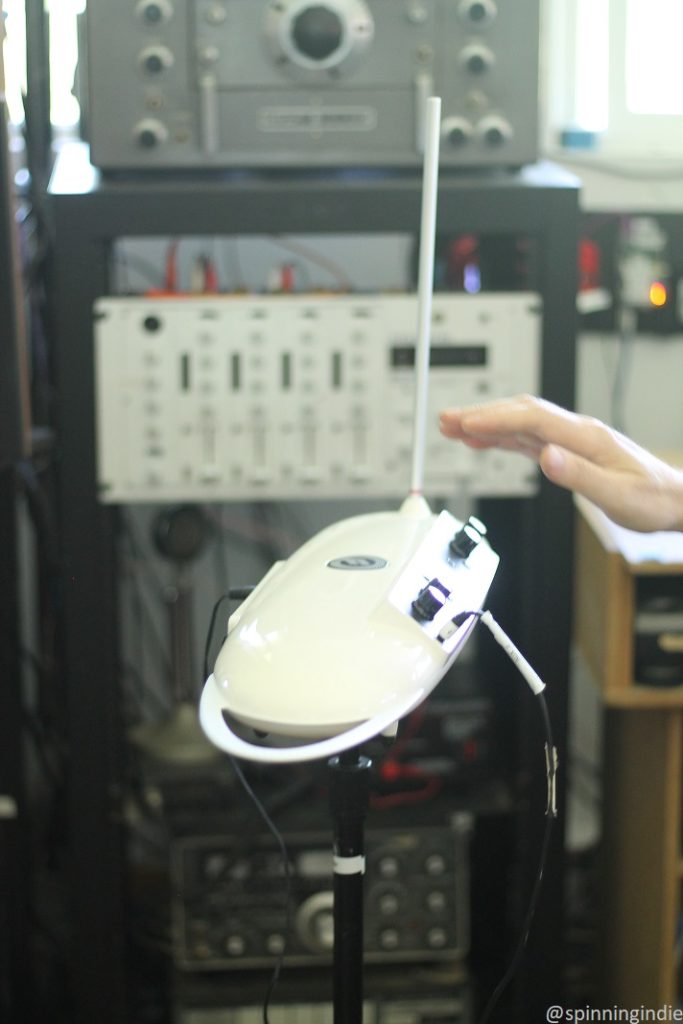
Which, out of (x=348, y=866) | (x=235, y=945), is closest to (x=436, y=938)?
(x=235, y=945)

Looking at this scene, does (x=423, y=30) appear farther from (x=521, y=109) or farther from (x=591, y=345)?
(x=591, y=345)

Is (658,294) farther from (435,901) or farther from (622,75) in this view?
(435,901)

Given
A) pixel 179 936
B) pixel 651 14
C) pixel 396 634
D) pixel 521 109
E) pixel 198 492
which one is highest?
pixel 651 14

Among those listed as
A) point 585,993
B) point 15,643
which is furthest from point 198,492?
point 585,993

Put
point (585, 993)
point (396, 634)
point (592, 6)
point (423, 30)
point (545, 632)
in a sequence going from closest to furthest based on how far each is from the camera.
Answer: point (396, 634) < point (423, 30) < point (545, 632) < point (585, 993) < point (592, 6)

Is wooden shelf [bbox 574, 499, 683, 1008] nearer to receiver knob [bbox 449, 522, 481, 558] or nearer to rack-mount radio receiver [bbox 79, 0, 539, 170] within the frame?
rack-mount radio receiver [bbox 79, 0, 539, 170]

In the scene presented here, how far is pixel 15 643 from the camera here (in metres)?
1.59

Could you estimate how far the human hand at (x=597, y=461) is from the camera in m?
0.82

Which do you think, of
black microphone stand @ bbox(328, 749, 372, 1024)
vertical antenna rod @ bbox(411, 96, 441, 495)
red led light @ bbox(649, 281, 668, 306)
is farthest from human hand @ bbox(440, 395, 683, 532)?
red led light @ bbox(649, 281, 668, 306)

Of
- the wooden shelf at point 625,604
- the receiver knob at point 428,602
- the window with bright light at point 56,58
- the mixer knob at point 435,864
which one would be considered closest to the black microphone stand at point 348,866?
the receiver knob at point 428,602

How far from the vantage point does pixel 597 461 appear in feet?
2.74

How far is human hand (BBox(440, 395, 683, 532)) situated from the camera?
2.70ft

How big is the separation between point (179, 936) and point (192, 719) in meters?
0.27

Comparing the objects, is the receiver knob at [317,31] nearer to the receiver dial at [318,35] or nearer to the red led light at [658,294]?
the receiver dial at [318,35]
